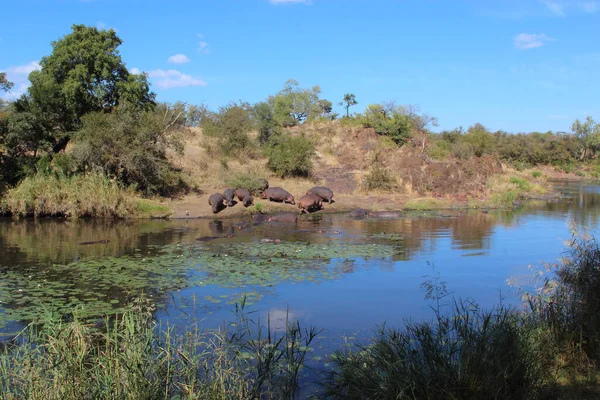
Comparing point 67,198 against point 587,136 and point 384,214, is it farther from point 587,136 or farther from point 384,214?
point 587,136

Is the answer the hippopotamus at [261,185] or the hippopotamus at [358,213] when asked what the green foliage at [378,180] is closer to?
the hippopotamus at [358,213]

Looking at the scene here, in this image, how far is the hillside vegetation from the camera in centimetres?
2164

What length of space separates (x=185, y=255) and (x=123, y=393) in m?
9.14

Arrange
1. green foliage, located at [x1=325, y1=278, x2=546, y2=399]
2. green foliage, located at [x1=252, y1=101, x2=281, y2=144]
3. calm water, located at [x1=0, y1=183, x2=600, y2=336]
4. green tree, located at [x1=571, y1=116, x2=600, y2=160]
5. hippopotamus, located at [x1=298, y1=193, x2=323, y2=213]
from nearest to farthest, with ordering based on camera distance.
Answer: green foliage, located at [x1=325, y1=278, x2=546, y2=399] → calm water, located at [x1=0, y1=183, x2=600, y2=336] → hippopotamus, located at [x1=298, y1=193, x2=323, y2=213] → green foliage, located at [x1=252, y1=101, x2=281, y2=144] → green tree, located at [x1=571, y1=116, x2=600, y2=160]

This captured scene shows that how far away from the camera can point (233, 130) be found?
30234 millimetres

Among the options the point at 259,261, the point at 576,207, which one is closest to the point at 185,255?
the point at 259,261

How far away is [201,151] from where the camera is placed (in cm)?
3072

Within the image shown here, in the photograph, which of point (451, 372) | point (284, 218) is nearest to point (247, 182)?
point (284, 218)

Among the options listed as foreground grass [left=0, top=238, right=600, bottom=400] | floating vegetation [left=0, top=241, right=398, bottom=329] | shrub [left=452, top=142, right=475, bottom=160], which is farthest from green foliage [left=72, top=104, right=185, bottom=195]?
shrub [left=452, top=142, right=475, bottom=160]

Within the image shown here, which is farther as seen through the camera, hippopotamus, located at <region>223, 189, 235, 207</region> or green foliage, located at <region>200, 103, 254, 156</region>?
green foliage, located at <region>200, 103, 254, 156</region>

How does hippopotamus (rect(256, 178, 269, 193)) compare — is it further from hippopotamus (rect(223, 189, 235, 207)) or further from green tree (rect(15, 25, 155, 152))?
green tree (rect(15, 25, 155, 152))

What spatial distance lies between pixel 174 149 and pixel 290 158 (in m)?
6.10

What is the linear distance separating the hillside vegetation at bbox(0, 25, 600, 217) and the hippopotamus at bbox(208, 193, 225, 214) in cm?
223

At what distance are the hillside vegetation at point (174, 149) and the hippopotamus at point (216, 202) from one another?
223cm
